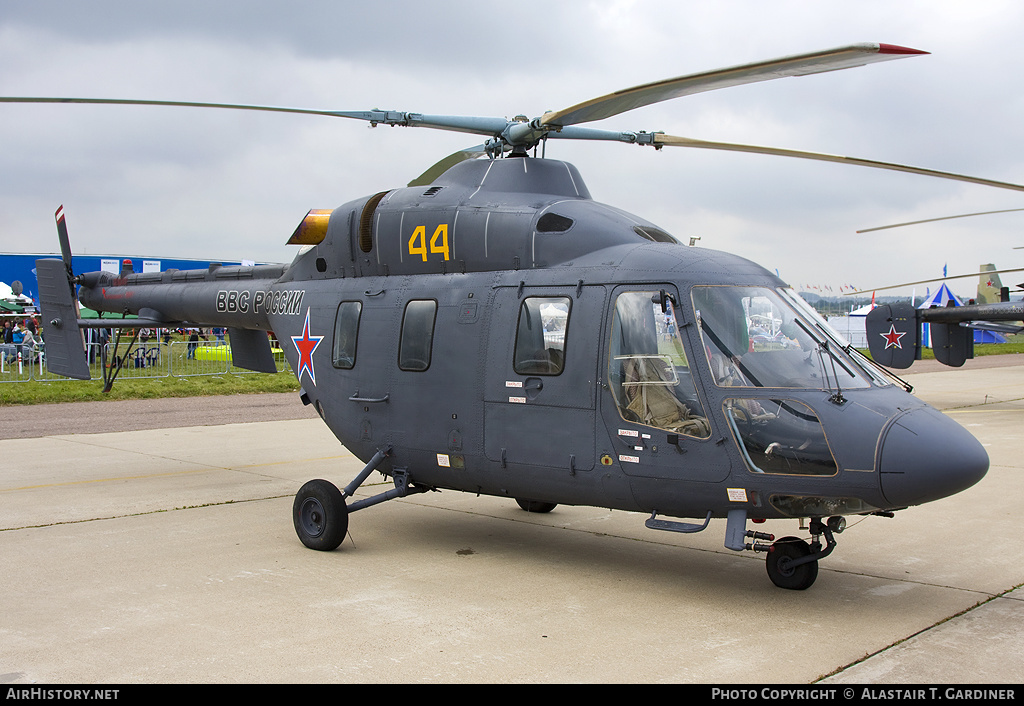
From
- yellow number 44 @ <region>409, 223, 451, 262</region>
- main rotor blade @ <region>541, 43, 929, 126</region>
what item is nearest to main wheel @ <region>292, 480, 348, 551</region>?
yellow number 44 @ <region>409, 223, 451, 262</region>

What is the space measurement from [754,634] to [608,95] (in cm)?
362

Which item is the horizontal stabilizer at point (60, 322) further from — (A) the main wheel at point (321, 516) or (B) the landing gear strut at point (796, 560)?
(B) the landing gear strut at point (796, 560)

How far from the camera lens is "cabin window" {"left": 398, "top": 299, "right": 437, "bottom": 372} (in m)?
7.51

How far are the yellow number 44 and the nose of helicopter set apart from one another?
3.84 meters

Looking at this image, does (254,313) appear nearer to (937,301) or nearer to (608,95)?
(608,95)

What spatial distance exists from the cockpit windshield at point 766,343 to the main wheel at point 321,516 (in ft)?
11.2

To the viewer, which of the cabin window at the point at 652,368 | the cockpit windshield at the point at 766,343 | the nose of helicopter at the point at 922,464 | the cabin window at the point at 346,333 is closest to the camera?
the nose of helicopter at the point at 922,464

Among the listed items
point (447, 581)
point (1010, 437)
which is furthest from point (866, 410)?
point (1010, 437)

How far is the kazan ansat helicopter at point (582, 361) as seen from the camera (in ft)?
18.4

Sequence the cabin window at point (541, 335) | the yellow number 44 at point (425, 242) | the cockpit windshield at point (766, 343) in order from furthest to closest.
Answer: the yellow number 44 at point (425, 242), the cabin window at point (541, 335), the cockpit windshield at point (766, 343)

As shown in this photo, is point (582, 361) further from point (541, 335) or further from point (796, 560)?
point (796, 560)

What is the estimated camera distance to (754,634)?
5.34 meters

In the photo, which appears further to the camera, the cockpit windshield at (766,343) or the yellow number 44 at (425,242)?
the yellow number 44 at (425,242)

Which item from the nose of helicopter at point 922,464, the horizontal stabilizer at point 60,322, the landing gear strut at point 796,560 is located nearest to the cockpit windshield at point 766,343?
the nose of helicopter at point 922,464
